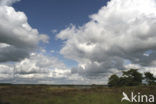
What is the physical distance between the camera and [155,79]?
231 ft

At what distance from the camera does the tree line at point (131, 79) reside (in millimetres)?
65562

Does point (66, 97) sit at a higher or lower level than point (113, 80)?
lower

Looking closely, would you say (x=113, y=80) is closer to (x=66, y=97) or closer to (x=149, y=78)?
(x=149, y=78)

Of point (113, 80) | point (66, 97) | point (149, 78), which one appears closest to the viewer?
point (66, 97)

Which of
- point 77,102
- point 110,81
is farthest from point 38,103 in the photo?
point 110,81

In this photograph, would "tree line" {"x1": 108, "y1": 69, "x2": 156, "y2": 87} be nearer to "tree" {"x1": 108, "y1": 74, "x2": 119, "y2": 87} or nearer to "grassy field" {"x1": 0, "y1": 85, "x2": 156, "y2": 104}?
"tree" {"x1": 108, "y1": 74, "x2": 119, "y2": 87}

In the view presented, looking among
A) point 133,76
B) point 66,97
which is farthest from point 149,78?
point 66,97

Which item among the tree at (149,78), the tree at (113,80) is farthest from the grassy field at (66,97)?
the tree at (149,78)

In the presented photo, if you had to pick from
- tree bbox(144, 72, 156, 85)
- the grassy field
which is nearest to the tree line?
tree bbox(144, 72, 156, 85)

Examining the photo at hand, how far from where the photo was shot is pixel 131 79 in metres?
66.9

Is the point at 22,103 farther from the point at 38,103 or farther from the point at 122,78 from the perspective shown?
the point at 122,78

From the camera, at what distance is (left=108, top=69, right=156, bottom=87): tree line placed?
215 ft

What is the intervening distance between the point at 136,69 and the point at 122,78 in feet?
23.3

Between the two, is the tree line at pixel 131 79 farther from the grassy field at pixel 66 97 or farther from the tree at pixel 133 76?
the grassy field at pixel 66 97
